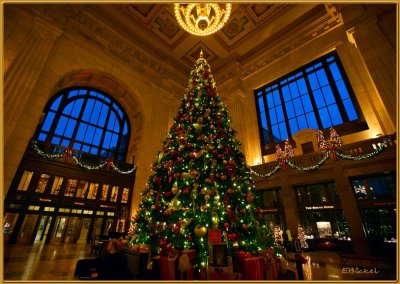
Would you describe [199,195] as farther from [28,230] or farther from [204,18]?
[28,230]

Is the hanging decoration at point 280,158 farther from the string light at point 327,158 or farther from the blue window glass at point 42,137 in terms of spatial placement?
the blue window glass at point 42,137

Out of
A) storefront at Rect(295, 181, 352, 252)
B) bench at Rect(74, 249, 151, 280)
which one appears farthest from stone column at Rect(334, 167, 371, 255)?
bench at Rect(74, 249, 151, 280)

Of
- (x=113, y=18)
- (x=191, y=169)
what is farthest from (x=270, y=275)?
(x=113, y=18)

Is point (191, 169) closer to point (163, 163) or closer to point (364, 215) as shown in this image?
point (163, 163)

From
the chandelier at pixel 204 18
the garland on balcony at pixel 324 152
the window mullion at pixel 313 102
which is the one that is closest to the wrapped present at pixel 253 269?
the garland on balcony at pixel 324 152

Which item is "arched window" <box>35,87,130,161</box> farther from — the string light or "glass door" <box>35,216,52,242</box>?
the string light

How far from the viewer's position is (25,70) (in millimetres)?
8070

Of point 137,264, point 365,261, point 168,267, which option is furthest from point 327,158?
point 137,264

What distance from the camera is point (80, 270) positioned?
3.88 meters

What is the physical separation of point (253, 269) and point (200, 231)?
107cm

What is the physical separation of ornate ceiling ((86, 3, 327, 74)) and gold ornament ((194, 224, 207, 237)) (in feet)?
39.2

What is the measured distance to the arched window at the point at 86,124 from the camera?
11125mm

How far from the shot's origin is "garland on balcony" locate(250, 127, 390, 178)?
7952 mm

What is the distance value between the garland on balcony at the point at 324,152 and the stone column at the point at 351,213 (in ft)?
2.33
